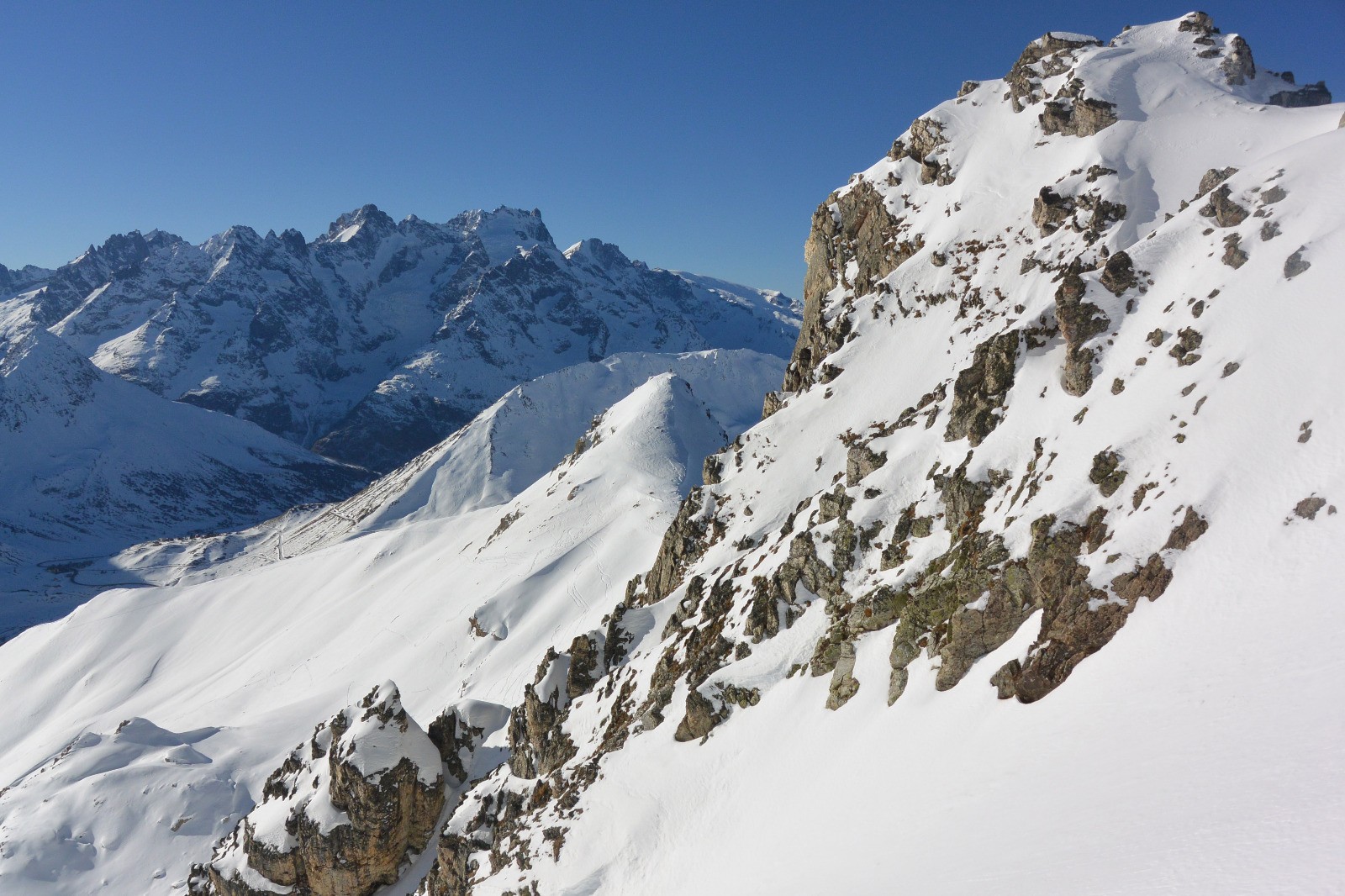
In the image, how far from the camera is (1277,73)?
171 ft

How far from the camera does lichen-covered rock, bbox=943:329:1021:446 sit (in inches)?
1318

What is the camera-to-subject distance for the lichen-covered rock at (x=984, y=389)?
1318 inches

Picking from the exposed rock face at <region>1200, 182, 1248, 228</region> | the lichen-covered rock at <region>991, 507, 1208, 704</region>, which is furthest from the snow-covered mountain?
the exposed rock face at <region>1200, 182, 1248, 228</region>

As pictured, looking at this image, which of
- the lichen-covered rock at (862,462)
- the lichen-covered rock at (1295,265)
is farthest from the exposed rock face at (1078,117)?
the lichen-covered rock at (862,462)

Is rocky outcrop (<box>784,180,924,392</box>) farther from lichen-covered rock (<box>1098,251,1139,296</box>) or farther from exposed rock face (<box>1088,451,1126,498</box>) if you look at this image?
exposed rock face (<box>1088,451,1126,498</box>)

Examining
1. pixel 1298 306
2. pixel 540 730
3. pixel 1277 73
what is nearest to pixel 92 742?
pixel 540 730

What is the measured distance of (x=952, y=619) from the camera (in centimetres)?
2381

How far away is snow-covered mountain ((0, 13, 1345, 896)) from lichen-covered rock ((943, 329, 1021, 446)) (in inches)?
7.8

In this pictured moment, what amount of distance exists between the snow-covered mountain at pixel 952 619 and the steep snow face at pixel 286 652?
496 mm

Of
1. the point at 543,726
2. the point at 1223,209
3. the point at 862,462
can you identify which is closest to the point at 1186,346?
the point at 1223,209

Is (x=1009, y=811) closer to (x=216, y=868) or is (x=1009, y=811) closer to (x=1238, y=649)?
(x=1238, y=649)

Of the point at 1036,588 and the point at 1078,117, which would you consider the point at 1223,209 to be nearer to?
the point at 1036,588

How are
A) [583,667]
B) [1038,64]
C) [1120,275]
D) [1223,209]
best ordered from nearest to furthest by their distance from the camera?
1. [1223,209]
2. [1120,275]
3. [583,667]
4. [1038,64]

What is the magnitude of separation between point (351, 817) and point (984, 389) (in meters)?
38.4
